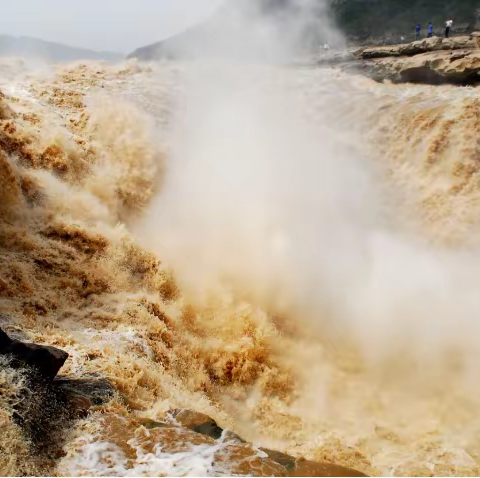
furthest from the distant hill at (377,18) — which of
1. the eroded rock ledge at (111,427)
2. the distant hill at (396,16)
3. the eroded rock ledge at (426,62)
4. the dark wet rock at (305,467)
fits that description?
the eroded rock ledge at (111,427)

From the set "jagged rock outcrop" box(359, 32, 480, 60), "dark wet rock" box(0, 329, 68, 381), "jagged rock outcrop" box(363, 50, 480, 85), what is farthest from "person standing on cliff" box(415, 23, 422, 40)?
"dark wet rock" box(0, 329, 68, 381)

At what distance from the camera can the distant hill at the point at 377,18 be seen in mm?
18203

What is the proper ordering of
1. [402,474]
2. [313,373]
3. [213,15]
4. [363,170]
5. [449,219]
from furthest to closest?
[213,15] → [363,170] → [449,219] → [313,373] → [402,474]

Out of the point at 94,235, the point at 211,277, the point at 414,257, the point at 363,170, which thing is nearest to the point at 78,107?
the point at 94,235

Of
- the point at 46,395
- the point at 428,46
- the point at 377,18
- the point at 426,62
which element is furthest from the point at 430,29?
the point at 46,395

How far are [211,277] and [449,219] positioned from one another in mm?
5447

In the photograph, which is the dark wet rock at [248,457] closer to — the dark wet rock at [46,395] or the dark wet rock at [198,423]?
the dark wet rock at [198,423]

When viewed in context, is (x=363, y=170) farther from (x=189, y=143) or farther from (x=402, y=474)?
(x=402, y=474)

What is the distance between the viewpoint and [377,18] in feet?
66.2

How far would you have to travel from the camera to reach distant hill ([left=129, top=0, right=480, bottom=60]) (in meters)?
18.2

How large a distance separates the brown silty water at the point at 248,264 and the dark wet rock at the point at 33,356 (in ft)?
0.87

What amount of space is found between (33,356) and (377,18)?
20.2 meters

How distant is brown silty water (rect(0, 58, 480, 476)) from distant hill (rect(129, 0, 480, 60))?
650 centimetres

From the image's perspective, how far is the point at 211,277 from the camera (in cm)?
884
